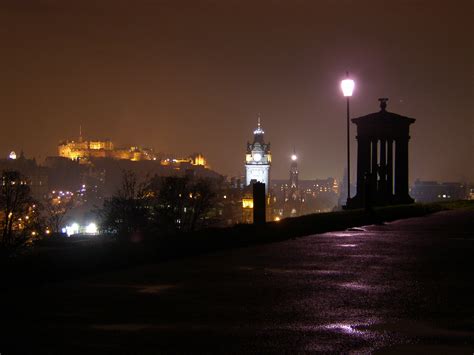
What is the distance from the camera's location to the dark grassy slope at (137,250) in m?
10.3

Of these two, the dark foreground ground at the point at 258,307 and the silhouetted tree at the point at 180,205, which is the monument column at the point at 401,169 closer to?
the dark foreground ground at the point at 258,307

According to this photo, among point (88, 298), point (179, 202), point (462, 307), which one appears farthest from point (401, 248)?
point (179, 202)

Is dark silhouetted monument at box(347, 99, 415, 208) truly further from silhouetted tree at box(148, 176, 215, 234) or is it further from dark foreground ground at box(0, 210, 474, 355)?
silhouetted tree at box(148, 176, 215, 234)

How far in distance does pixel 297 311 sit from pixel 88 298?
231 cm

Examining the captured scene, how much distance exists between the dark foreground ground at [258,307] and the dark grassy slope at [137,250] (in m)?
0.37

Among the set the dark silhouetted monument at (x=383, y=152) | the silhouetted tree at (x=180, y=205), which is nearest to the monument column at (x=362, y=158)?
the dark silhouetted monument at (x=383, y=152)

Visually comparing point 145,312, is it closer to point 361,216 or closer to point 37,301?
point 37,301

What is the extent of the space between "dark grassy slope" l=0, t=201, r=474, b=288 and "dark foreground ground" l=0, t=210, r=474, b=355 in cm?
37

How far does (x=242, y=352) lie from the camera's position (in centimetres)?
642

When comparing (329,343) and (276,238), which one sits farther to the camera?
(276,238)

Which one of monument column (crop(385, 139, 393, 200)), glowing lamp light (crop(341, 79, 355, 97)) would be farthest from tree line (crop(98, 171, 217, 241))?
glowing lamp light (crop(341, 79, 355, 97))

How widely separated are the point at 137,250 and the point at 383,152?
18.8 metres

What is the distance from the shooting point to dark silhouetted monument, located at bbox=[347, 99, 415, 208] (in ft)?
96.4

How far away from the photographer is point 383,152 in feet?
98.2
